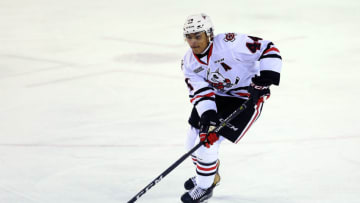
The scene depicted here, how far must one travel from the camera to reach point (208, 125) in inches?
139

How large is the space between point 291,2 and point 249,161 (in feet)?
16.6

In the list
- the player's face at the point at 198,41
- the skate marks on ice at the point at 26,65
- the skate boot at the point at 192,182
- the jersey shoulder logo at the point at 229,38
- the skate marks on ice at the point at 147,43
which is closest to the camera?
the player's face at the point at 198,41

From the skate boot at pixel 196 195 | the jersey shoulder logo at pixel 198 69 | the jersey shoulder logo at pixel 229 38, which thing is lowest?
the skate boot at pixel 196 195

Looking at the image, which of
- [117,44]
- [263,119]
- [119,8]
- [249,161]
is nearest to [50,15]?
[119,8]

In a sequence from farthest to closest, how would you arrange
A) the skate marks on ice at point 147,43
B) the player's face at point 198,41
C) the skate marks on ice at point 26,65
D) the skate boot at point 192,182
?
the skate marks on ice at point 147,43 < the skate marks on ice at point 26,65 < the skate boot at point 192,182 < the player's face at point 198,41

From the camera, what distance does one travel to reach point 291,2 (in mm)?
8789

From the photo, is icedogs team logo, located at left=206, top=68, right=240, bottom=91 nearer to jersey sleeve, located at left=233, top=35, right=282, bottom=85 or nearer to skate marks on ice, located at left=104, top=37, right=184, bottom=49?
jersey sleeve, located at left=233, top=35, right=282, bottom=85

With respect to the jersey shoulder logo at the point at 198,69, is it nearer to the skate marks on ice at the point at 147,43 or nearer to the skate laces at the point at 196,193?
the skate laces at the point at 196,193

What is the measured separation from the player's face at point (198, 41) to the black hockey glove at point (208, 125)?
339 mm

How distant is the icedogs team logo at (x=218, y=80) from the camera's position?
3.61 m

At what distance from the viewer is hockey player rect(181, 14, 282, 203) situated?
11.5 ft

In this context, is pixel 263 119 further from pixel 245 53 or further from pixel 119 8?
pixel 119 8

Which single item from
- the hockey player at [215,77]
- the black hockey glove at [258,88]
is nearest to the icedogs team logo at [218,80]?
the hockey player at [215,77]

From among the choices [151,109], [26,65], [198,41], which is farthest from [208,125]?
[26,65]
